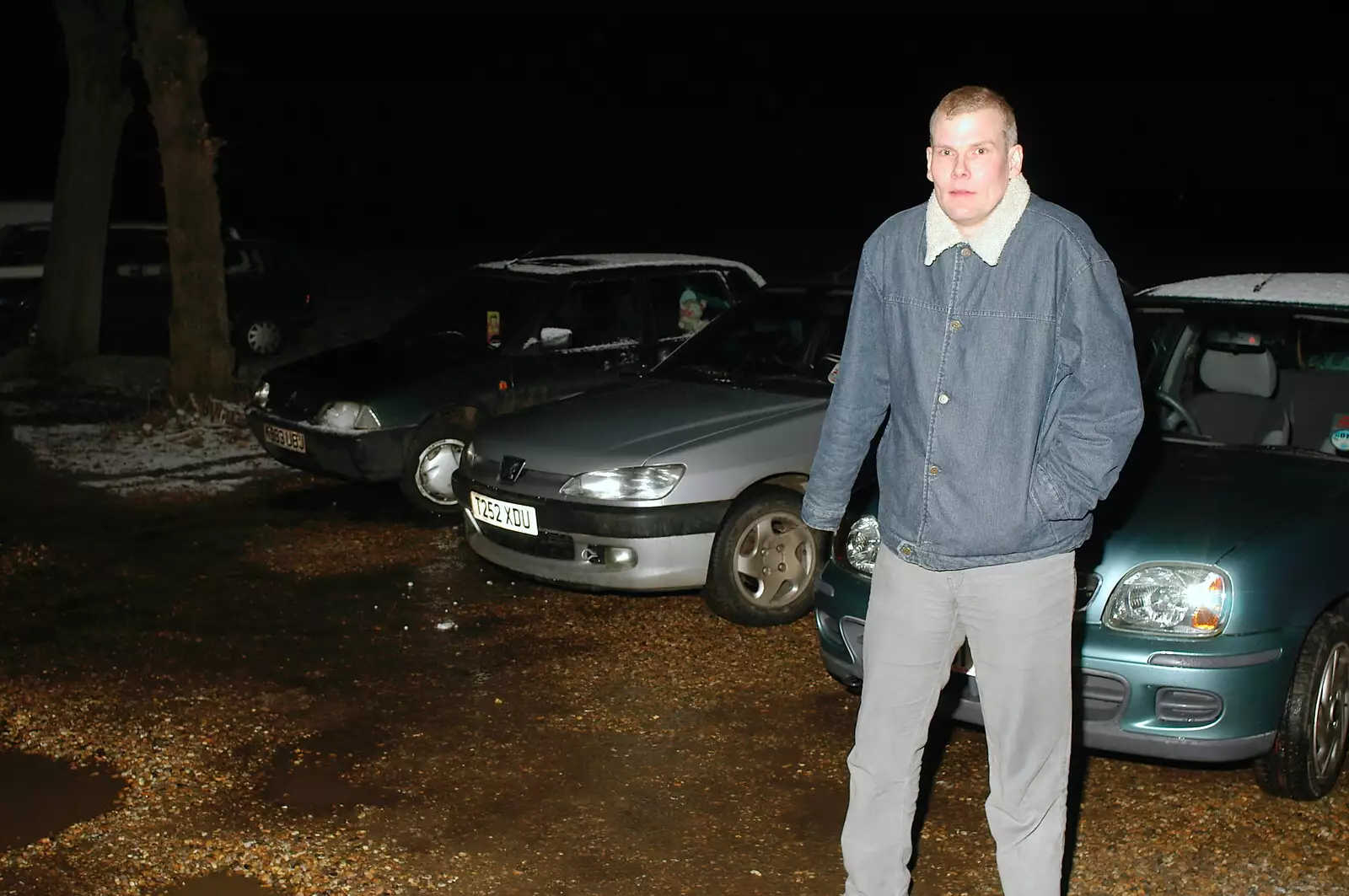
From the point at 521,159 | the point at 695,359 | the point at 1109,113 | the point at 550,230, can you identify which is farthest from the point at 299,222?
the point at 695,359

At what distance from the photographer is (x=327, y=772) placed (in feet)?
15.9

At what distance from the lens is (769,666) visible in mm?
5941

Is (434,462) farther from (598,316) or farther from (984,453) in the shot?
(984,453)

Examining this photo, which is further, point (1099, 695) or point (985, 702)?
point (1099, 695)

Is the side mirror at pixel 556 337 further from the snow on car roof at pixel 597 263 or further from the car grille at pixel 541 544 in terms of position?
the car grille at pixel 541 544

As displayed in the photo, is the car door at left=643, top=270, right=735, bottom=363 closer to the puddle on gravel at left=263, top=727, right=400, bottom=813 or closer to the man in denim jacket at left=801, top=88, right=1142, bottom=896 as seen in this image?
the puddle on gravel at left=263, top=727, right=400, bottom=813

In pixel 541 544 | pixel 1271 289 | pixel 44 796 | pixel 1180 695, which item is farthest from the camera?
pixel 541 544

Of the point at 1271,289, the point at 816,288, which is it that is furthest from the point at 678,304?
the point at 1271,289

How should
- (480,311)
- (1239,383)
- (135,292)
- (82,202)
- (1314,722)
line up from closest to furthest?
(1314,722), (1239,383), (480,311), (82,202), (135,292)

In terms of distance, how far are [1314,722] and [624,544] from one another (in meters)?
2.77

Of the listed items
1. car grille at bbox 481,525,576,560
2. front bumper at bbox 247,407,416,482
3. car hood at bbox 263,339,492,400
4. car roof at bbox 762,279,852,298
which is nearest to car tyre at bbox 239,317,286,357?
car hood at bbox 263,339,492,400

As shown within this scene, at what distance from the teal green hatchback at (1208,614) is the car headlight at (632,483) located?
1320 mm

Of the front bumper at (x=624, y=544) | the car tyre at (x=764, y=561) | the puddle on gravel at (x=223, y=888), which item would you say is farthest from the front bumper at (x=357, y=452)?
the puddle on gravel at (x=223, y=888)

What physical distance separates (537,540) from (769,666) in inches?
45.7
